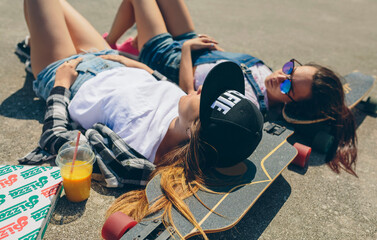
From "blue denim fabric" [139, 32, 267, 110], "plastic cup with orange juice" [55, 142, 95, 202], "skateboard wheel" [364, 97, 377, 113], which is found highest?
"blue denim fabric" [139, 32, 267, 110]

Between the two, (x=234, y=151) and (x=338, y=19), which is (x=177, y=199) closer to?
(x=234, y=151)

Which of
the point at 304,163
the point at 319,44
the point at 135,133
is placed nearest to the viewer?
the point at 135,133

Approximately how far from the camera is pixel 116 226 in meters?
1.74

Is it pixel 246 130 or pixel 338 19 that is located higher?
pixel 246 130

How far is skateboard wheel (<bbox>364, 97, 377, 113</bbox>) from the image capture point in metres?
3.58

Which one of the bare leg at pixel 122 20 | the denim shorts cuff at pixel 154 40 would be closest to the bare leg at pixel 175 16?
the denim shorts cuff at pixel 154 40

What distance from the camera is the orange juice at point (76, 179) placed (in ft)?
6.36

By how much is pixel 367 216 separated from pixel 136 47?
9.05 ft

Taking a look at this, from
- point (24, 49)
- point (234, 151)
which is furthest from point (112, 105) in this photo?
point (24, 49)

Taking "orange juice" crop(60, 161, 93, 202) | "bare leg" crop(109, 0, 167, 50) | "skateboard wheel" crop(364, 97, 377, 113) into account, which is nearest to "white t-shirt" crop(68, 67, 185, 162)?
"orange juice" crop(60, 161, 93, 202)

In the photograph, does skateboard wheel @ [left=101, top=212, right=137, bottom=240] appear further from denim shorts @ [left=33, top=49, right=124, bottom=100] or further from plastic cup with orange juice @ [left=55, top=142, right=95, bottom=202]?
denim shorts @ [left=33, top=49, right=124, bottom=100]

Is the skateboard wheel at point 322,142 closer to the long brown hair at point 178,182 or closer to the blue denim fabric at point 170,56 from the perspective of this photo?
the blue denim fabric at point 170,56

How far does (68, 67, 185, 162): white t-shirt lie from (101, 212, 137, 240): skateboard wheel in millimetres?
543

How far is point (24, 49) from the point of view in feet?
11.6
